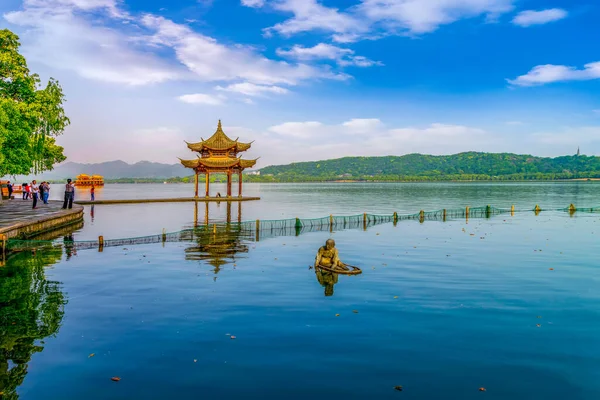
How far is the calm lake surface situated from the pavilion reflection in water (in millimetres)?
360

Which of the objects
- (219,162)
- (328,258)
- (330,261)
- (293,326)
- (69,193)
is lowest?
(293,326)

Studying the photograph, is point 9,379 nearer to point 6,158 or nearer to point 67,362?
point 67,362

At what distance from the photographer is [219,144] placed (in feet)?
236

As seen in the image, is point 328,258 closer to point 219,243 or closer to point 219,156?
point 219,243

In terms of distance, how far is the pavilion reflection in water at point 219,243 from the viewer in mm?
24002

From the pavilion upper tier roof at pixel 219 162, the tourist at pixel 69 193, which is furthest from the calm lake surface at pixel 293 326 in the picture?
the pavilion upper tier roof at pixel 219 162

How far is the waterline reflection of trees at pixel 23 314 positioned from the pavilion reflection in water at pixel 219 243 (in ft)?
22.5

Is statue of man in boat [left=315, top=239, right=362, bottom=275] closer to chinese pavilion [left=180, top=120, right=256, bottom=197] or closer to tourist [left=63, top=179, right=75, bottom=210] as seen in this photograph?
tourist [left=63, top=179, right=75, bottom=210]

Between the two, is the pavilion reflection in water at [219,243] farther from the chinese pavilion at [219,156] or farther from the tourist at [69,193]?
the chinese pavilion at [219,156]

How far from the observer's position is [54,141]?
58.5 meters

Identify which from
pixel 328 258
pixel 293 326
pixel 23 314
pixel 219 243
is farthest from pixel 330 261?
pixel 219 243

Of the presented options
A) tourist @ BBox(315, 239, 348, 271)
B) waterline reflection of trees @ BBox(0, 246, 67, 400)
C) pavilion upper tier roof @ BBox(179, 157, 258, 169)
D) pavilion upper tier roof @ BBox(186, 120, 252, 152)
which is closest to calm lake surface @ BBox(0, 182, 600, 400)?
waterline reflection of trees @ BBox(0, 246, 67, 400)

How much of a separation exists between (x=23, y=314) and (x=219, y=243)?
16.4 metres

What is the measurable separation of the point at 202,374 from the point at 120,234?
26.3m
